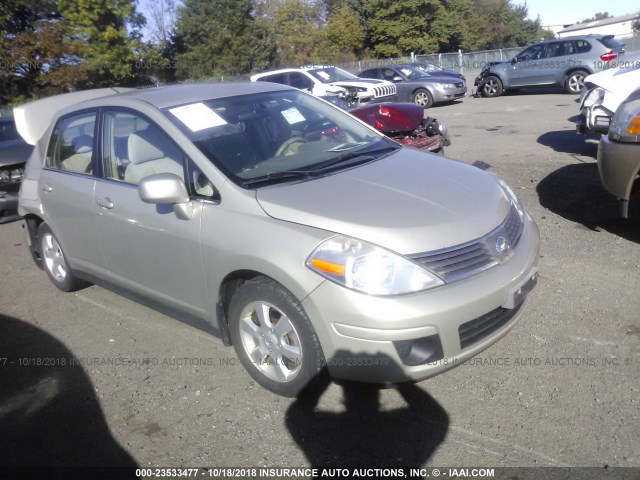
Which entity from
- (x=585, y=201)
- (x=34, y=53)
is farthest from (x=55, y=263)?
(x=34, y=53)

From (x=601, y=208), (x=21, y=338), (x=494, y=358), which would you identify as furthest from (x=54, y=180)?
(x=601, y=208)

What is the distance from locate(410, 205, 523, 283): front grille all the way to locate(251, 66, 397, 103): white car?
11.6 metres

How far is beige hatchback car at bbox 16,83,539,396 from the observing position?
281 cm

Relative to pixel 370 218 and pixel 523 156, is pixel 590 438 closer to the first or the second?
pixel 370 218

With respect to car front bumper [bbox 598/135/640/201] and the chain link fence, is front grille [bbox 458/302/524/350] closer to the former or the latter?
car front bumper [bbox 598/135/640/201]

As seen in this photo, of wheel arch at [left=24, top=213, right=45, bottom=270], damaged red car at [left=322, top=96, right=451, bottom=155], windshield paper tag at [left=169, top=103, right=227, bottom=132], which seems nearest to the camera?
windshield paper tag at [left=169, top=103, right=227, bottom=132]

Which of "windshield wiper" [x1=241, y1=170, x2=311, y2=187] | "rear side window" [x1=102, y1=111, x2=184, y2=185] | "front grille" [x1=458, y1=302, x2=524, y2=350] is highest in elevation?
"rear side window" [x1=102, y1=111, x2=184, y2=185]

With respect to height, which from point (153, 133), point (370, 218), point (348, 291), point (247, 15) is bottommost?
point (348, 291)

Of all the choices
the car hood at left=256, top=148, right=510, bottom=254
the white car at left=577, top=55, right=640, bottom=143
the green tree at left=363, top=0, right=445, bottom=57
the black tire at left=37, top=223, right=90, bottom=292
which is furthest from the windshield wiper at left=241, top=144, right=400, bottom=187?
the green tree at left=363, top=0, right=445, bottom=57

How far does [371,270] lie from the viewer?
9.18 ft

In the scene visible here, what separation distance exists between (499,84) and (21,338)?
16.8 meters

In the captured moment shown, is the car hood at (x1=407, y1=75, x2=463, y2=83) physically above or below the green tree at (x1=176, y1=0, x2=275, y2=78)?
below

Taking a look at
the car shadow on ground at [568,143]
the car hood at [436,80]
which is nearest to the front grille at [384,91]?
the car hood at [436,80]

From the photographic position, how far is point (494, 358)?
3482 millimetres
